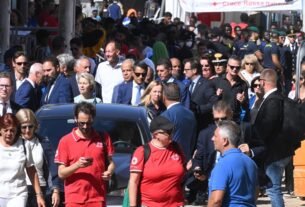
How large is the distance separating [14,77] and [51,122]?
227cm

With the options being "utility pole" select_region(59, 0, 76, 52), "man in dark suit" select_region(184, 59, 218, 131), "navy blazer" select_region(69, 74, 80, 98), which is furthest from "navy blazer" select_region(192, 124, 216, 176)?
"utility pole" select_region(59, 0, 76, 52)

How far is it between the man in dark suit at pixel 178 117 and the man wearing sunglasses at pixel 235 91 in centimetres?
92

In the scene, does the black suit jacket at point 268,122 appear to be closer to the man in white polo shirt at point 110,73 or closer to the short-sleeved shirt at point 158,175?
the short-sleeved shirt at point 158,175

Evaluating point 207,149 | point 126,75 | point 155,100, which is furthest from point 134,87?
point 207,149

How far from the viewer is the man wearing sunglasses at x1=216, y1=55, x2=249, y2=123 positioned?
15.4 meters

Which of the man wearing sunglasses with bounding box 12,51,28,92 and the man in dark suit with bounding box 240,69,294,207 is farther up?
the man wearing sunglasses with bounding box 12,51,28,92

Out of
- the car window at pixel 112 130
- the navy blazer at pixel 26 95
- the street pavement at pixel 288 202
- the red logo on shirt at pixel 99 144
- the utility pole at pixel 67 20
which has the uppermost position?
the utility pole at pixel 67 20

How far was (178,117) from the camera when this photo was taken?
13891 mm

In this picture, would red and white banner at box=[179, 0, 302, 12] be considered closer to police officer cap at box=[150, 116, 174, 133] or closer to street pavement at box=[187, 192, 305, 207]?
street pavement at box=[187, 192, 305, 207]

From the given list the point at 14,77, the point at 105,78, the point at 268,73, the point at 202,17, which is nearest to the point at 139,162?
the point at 268,73

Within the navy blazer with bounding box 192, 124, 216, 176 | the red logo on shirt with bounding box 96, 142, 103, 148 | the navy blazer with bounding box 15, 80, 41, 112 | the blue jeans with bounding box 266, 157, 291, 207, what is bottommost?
the blue jeans with bounding box 266, 157, 291, 207

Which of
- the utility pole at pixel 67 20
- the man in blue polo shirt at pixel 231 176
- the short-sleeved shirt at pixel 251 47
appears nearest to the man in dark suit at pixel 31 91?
the man in blue polo shirt at pixel 231 176

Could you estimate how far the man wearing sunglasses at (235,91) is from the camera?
15.4 m

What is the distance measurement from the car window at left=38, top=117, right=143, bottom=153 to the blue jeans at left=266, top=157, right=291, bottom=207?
6.51ft
